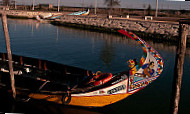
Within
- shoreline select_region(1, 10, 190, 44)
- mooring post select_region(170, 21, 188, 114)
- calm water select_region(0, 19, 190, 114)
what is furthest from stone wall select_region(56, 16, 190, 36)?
mooring post select_region(170, 21, 188, 114)

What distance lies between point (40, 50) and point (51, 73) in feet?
44.6

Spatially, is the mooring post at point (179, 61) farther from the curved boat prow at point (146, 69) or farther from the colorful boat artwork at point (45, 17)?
the colorful boat artwork at point (45, 17)

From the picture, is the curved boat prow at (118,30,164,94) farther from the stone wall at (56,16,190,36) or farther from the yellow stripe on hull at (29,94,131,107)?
the stone wall at (56,16,190,36)

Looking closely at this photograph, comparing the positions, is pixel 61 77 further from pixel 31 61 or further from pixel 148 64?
pixel 148 64

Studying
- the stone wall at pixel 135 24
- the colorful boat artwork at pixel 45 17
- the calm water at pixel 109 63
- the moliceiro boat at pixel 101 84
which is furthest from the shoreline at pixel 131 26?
the moliceiro boat at pixel 101 84

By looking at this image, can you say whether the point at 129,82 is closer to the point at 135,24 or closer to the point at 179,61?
the point at 179,61

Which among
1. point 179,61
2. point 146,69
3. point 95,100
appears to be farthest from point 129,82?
point 179,61

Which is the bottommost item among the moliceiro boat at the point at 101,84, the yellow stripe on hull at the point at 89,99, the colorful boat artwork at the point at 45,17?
the yellow stripe on hull at the point at 89,99

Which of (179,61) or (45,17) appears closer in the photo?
(179,61)

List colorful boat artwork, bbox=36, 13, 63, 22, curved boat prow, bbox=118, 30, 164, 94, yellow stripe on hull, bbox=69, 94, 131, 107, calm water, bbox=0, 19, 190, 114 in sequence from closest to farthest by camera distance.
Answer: curved boat prow, bbox=118, 30, 164, 94, yellow stripe on hull, bbox=69, 94, 131, 107, calm water, bbox=0, 19, 190, 114, colorful boat artwork, bbox=36, 13, 63, 22

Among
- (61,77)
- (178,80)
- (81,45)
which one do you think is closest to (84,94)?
(61,77)

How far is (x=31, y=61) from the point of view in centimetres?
1494

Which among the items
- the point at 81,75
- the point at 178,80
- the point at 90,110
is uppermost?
the point at 178,80

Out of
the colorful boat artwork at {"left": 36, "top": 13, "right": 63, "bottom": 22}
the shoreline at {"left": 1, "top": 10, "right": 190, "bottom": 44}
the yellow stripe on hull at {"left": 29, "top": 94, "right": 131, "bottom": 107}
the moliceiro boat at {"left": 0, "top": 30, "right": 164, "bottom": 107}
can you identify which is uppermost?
the colorful boat artwork at {"left": 36, "top": 13, "right": 63, "bottom": 22}
